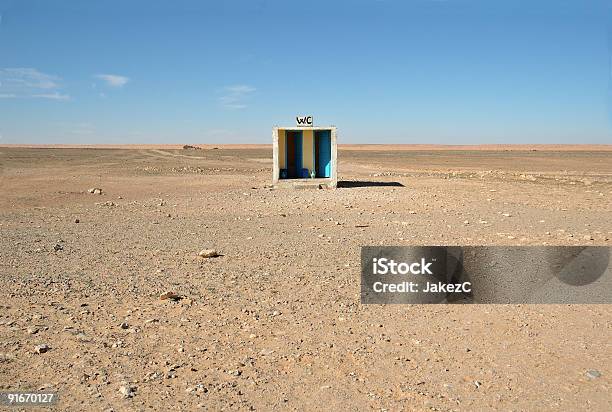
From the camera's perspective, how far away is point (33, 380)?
441 cm

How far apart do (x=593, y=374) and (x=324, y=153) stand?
16.7m

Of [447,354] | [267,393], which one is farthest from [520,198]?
[267,393]

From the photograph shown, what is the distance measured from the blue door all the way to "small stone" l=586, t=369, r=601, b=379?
1627 cm

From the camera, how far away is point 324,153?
2080 cm

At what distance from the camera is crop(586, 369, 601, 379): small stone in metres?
4.50

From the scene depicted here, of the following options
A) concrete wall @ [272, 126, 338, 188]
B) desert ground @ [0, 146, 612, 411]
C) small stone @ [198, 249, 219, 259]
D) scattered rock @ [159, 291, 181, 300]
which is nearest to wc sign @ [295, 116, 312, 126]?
concrete wall @ [272, 126, 338, 188]

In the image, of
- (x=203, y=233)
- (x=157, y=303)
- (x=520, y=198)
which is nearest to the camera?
(x=157, y=303)

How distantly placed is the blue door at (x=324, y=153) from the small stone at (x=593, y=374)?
641 inches

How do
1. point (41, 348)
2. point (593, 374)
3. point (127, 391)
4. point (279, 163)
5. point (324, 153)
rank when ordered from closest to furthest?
1. point (127, 391)
2. point (593, 374)
3. point (41, 348)
4. point (279, 163)
5. point (324, 153)

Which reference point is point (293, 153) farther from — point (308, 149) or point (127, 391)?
point (127, 391)

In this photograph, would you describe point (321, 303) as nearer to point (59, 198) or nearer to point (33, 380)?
point (33, 380)

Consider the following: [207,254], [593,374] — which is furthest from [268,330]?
[207,254]

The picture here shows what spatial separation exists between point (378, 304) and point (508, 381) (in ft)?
6.76

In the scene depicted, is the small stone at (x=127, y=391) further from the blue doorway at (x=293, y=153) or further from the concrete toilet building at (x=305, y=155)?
the blue doorway at (x=293, y=153)
